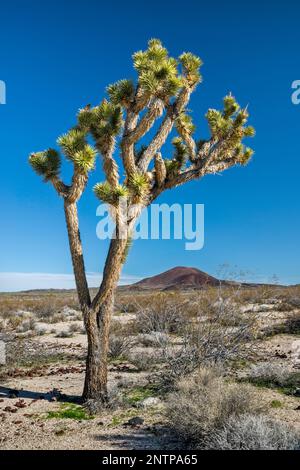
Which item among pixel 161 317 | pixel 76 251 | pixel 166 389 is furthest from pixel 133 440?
pixel 161 317

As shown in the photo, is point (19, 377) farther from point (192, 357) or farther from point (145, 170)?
point (145, 170)

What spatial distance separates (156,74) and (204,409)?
531 cm

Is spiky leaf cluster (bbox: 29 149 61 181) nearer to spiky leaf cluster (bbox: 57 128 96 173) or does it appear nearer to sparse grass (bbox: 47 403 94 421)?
spiky leaf cluster (bbox: 57 128 96 173)

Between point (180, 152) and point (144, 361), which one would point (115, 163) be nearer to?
point (180, 152)

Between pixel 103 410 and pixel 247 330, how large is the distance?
306 centimetres

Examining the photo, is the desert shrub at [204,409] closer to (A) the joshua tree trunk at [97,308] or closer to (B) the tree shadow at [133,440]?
(B) the tree shadow at [133,440]

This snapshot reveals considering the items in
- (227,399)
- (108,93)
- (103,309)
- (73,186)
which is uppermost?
(108,93)

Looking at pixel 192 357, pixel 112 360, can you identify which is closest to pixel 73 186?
pixel 192 357

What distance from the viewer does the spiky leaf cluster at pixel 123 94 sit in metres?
8.44

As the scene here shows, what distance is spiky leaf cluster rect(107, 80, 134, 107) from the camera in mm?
8438

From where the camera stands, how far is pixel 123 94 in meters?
8.46

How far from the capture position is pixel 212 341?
8531 millimetres

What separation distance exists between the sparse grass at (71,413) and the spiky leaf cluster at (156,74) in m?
5.20

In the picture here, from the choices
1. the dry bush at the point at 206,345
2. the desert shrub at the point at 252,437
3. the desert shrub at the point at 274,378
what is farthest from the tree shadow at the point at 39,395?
the desert shrub at the point at 252,437
